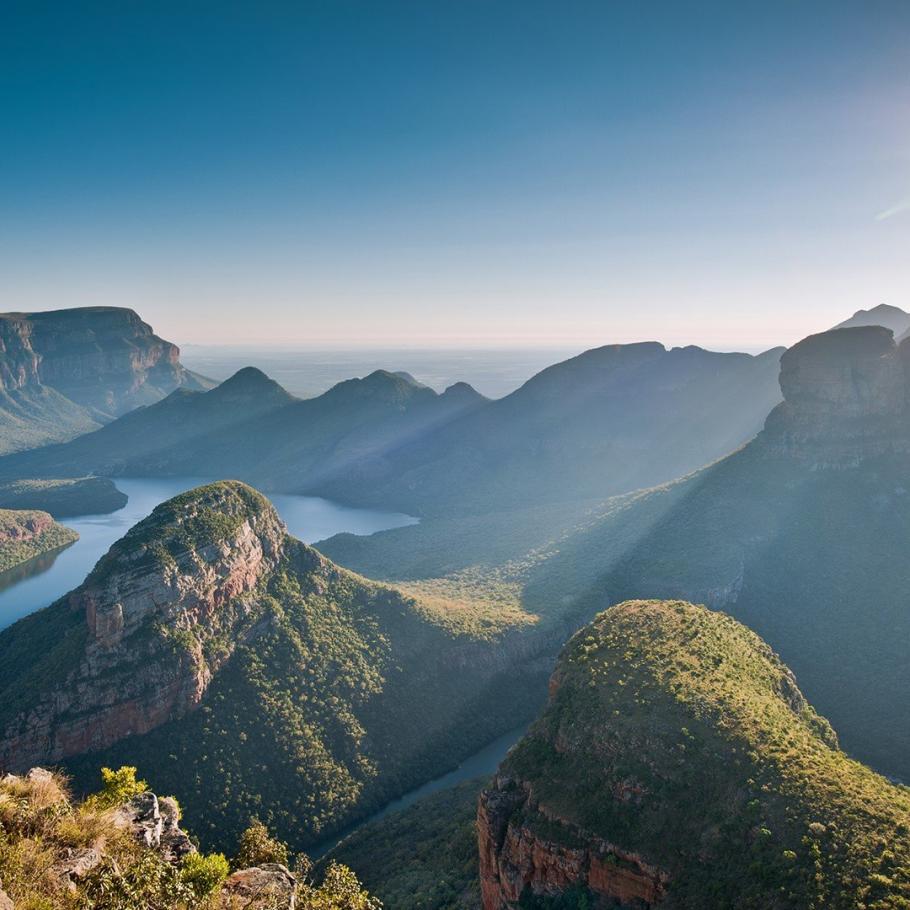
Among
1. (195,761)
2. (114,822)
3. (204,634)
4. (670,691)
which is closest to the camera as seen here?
(114,822)

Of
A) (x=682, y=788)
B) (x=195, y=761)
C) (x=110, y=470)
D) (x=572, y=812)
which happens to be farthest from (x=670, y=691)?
(x=110, y=470)

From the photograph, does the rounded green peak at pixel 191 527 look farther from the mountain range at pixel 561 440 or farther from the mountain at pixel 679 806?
the mountain range at pixel 561 440

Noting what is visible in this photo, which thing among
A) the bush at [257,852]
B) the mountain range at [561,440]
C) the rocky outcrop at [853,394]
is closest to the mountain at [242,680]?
the bush at [257,852]

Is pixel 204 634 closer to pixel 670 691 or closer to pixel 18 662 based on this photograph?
pixel 18 662

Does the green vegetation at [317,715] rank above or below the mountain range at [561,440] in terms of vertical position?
below

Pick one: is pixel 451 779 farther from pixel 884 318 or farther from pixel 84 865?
pixel 884 318

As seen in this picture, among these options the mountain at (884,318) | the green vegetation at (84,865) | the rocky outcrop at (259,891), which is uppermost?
the mountain at (884,318)
